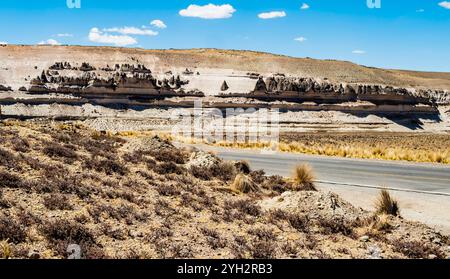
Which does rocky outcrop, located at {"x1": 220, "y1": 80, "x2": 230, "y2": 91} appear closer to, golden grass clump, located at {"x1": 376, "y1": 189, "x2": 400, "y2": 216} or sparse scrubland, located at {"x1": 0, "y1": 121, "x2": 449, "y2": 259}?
sparse scrubland, located at {"x1": 0, "y1": 121, "x2": 449, "y2": 259}

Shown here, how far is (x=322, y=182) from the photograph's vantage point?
17.5 m

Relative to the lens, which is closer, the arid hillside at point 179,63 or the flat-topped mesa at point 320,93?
the flat-topped mesa at point 320,93

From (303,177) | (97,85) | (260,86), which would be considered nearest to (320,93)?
(260,86)

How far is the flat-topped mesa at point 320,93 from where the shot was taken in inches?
2840

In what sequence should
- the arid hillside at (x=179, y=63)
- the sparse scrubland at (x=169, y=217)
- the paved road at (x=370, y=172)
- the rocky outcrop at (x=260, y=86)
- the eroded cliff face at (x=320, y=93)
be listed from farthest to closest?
1. the arid hillside at (x=179, y=63)
2. the eroded cliff face at (x=320, y=93)
3. the rocky outcrop at (x=260, y=86)
4. the paved road at (x=370, y=172)
5. the sparse scrubland at (x=169, y=217)

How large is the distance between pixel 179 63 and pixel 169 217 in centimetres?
9426

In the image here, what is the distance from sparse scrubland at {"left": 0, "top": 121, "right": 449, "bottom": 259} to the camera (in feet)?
27.9

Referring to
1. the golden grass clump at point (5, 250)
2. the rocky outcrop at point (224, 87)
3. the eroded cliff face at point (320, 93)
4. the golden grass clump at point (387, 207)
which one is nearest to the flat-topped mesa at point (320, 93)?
the eroded cliff face at point (320, 93)

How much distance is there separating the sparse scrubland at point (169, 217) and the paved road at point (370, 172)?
3.35 metres

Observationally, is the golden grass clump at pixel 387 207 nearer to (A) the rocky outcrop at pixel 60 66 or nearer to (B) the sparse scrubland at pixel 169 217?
(B) the sparse scrubland at pixel 169 217

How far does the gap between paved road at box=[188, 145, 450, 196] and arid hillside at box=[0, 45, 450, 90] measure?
59.0 m

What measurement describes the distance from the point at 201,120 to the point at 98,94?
1449 cm

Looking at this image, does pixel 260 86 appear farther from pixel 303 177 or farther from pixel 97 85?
pixel 303 177

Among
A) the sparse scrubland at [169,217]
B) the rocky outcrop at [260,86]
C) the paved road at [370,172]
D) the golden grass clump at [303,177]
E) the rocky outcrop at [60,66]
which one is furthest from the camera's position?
the rocky outcrop at [60,66]
